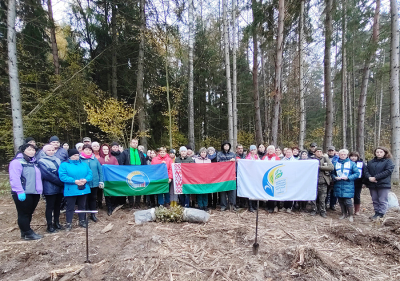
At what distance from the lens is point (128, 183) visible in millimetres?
5977

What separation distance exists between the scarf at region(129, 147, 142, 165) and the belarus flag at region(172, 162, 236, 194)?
46.0 inches

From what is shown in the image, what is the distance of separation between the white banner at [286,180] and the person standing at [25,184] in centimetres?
481

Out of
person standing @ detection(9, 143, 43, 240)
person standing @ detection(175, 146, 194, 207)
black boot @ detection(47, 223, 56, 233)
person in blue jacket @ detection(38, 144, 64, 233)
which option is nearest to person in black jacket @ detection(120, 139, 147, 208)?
person standing @ detection(175, 146, 194, 207)

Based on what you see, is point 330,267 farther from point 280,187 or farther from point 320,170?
point 320,170

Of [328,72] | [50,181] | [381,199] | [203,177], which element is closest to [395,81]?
[328,72]

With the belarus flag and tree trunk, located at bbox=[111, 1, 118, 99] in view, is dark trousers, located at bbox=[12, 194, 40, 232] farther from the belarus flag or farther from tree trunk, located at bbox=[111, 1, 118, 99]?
tree trunk, located at bbox=[111, 1, 118, 99]

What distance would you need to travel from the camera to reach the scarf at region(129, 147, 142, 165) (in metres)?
6.33

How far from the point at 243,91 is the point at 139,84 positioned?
9104 millimetres

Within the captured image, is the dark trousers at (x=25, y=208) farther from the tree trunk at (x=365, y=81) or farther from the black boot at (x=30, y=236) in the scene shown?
the tree trunk at (x=365, y=81)

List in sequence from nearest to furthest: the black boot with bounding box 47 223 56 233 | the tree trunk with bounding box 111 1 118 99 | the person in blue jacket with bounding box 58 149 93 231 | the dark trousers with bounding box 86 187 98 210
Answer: the person in blue jacket with bounding box 58 149 93 231, the black boot with bounding box 47 223 56 233, the dark trousers with bounding box 86 187 98 210, the tree trunk with bounding box 111 1 118 99

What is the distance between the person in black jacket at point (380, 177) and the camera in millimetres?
5043

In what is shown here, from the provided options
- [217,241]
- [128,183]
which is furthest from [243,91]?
[217,241]

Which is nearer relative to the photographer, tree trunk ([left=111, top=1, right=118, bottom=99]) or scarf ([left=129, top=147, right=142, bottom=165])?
scarf ([left=129, top=147, right=142, bottom=165])

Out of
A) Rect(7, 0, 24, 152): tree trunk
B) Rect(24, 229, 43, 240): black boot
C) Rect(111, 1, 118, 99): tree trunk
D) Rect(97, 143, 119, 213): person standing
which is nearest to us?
Rect(24, 229, 43, 240): black boot
